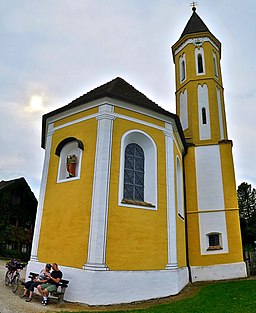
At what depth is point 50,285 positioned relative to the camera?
803 centimetres

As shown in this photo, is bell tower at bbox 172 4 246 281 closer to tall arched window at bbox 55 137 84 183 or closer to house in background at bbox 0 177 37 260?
tall arched window at bbox 55 137 84 183

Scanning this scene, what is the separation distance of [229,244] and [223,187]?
2.73 m

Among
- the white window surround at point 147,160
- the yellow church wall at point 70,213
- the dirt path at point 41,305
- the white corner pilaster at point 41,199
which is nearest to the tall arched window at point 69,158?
the yellow church wall at point 70,213

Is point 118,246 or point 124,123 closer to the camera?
point 118,246

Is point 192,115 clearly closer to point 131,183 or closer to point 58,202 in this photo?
point 131,183

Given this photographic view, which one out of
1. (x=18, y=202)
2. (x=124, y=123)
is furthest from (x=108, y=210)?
(x=18, y=202)

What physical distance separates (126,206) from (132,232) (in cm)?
86

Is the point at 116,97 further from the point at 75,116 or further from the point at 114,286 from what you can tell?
the point at 114,286

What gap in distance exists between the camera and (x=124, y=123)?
34.3 feet

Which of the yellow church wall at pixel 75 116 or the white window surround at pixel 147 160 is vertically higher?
the yellow church wall at pixel 75 116

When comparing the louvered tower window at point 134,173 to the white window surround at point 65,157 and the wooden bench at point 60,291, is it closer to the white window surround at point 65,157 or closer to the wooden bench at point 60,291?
the white window surround at point 65,157

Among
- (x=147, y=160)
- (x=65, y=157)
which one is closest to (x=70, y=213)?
(x=65, y=157)

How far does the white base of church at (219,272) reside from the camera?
12.5 meters

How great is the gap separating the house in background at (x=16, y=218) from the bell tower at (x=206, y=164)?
18486 millimetres
